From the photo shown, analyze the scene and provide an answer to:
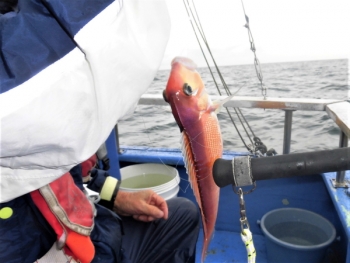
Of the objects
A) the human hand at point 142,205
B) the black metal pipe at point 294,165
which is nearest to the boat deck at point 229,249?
the human hand at point 142,205

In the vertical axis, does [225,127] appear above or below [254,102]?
below

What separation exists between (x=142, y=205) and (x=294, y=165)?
1.06 m

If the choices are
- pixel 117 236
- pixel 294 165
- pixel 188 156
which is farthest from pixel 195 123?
pixel 117 236

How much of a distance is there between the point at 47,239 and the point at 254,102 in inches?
60.5

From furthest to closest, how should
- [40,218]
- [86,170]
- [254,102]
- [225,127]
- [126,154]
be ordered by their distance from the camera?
1. [225,127]
2. [126,154]
3. [254,102]
4. [86,170]
5. [40,218]

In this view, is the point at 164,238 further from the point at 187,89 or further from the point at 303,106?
the point at 303,106

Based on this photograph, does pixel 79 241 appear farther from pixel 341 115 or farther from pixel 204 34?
pixel 341 115

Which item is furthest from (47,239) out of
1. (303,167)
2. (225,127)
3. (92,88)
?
(225,127)

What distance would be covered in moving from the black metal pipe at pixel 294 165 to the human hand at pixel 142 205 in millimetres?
915

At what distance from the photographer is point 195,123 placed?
1.07 metres

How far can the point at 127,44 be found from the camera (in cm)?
76

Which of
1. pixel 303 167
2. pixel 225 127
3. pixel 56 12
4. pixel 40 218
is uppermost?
pixel 56 12

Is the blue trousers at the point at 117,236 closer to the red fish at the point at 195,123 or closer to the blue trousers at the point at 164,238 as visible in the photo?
the blue trousers at the point at 164,238

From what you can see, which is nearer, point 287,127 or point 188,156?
point 188,156
